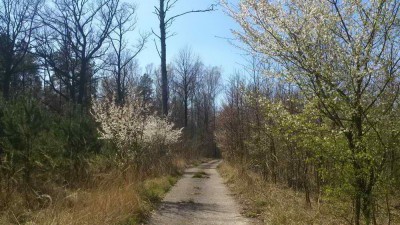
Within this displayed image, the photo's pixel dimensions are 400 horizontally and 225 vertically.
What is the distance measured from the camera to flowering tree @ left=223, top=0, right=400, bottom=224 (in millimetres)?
5414

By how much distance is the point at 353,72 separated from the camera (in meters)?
5.29

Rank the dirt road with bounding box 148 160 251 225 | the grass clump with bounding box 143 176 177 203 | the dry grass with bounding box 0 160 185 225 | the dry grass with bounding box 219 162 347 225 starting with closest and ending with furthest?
the dry grass with bounding box 0 160 185 225 < the dry grass with bounding box 219 162 347 225 < the dirt road with bounding box 148 160 251 225 < the grass clump with bounding box 143 176 177 203

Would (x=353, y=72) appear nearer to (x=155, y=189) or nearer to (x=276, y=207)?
(x=276, y=207)

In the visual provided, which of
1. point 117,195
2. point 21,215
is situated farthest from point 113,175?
point 21,215

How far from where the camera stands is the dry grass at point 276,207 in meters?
8.10

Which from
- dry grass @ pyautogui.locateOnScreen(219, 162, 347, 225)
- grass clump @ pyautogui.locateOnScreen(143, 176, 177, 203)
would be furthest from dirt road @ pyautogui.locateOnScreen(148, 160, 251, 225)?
dry grass @ pyautogui.locateOnScreen(219, 162, 347, 225)

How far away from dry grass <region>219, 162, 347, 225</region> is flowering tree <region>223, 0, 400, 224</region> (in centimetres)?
176

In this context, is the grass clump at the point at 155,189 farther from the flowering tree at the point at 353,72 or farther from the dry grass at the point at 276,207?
the flowering tree at the point at 353,72

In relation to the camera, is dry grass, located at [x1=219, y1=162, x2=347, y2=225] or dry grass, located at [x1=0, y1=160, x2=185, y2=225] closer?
dry grass, located at [x1=0, y1=160, x2=185, y2=225]

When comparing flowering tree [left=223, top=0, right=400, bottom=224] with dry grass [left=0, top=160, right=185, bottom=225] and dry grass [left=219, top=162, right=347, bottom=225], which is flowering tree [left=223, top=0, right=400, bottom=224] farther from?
dry grass [left=0, top=160, right=185, bottom=225]

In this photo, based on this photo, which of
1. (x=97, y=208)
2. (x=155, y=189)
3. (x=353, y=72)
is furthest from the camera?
(x=155, y=189)

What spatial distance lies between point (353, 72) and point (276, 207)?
194 inches

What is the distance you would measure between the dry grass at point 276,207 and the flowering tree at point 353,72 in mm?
1760

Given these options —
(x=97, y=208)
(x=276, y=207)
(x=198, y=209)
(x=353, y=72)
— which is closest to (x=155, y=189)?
(x=198, y=209)
